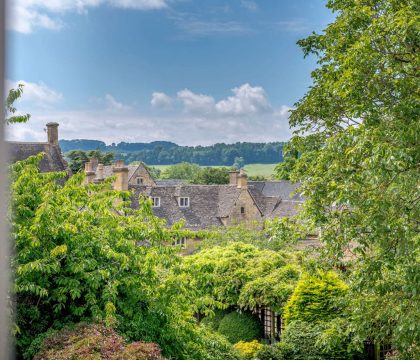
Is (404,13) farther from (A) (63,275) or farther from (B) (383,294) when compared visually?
(A) (63,275)

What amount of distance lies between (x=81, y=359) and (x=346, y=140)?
360 cm

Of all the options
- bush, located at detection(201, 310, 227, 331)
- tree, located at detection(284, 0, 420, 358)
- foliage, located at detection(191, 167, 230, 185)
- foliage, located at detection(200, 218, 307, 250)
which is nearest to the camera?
tree, located at detection(284, 0, 420, 358)

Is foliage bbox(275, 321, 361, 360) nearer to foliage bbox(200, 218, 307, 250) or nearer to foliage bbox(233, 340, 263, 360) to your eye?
foliage bbox(233, 340, 263, 360)

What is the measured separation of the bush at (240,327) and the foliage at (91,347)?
281 inches

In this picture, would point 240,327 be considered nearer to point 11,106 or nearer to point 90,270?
point 90,270

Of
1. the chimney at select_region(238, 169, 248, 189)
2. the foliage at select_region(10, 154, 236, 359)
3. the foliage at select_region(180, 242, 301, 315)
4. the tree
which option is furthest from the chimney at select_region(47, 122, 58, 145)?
the tree

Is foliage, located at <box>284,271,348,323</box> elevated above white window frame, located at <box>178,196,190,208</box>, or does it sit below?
below

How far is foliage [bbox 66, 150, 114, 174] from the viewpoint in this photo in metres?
32.8

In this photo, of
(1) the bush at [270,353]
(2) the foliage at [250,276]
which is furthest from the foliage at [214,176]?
(1) the bush at [270,353]

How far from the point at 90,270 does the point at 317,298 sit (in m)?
5.22

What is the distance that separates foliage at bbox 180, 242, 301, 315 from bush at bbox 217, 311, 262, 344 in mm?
273

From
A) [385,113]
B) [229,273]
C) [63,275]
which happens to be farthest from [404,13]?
[229,273]

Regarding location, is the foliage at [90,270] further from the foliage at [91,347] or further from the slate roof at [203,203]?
the slate roof at [203,203]

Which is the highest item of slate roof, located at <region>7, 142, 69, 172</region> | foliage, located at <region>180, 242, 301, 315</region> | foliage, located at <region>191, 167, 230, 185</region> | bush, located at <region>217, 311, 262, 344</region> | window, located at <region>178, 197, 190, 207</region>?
slate roof, located at <region>7, 142, 69, 172</region>
